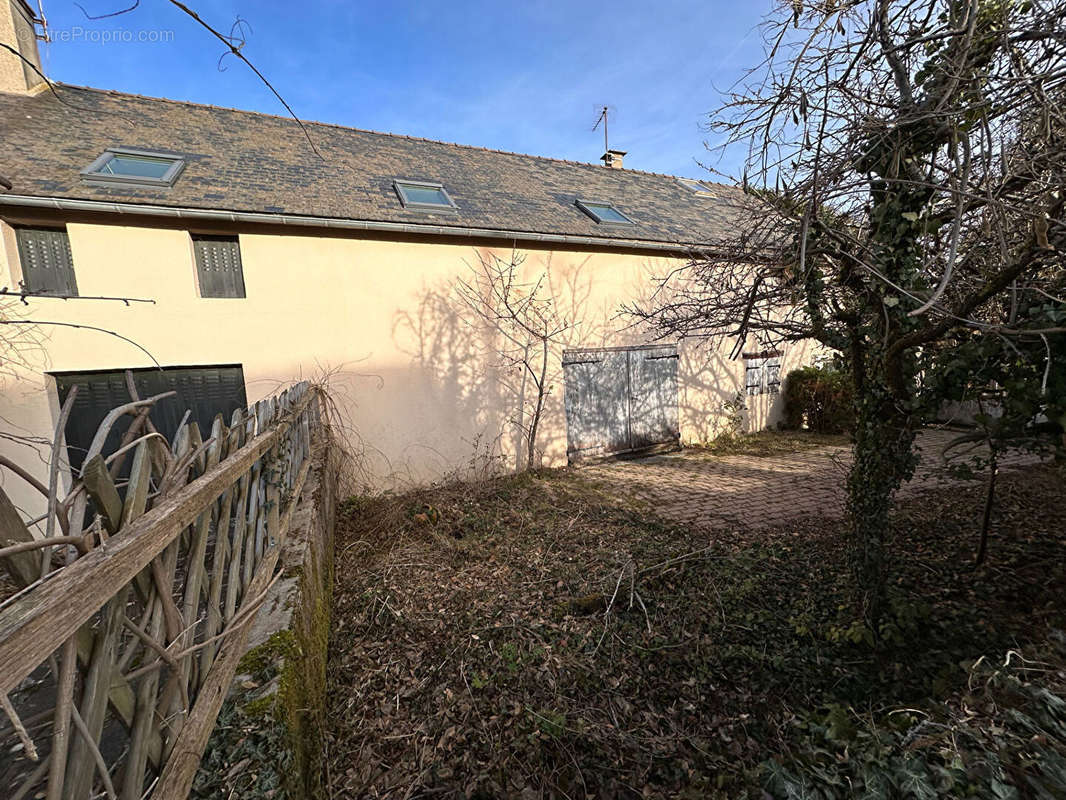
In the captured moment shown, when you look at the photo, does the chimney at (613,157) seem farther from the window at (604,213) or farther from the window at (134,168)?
the window at (134,168)

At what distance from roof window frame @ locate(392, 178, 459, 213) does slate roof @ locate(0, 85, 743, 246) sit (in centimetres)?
15

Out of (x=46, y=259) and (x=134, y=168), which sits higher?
(x=134, y=168)

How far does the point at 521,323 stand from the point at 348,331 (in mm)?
2608

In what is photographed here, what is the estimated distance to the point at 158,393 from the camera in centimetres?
536

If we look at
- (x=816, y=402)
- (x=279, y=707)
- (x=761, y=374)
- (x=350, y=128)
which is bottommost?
(x=816, y=402)

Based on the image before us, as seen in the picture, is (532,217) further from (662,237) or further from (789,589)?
(789,589)

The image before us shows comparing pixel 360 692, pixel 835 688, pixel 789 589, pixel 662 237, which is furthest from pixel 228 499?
pixel 662 237

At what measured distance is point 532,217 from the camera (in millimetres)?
7367

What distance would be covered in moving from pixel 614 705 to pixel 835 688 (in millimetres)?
1301

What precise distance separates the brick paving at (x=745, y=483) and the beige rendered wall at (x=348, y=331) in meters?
1.72

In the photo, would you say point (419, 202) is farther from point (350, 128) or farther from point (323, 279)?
point (350, 128)

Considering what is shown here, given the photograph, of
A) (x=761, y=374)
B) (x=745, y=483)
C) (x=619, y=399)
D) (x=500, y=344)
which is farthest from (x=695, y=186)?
(x=745, y=483)

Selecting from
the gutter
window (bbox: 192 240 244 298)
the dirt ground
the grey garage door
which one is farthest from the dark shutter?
the grey garage door

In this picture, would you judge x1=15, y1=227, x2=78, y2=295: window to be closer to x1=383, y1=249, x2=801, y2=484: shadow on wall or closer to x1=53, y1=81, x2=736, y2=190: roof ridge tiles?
x1=53, y1=81, x2=736, y2=190: roof ridge tiles
